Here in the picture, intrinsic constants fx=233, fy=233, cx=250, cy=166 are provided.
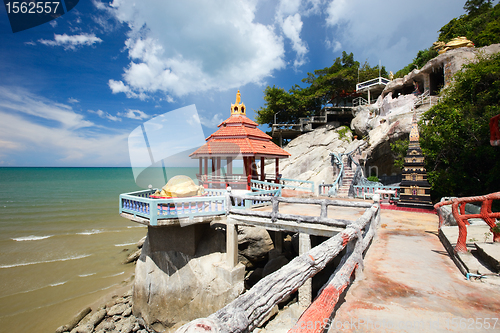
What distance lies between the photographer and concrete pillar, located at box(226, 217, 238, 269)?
9.16 meters

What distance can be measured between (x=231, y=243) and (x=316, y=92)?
31.8 metres

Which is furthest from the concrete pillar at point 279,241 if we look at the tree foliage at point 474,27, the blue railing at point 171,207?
the tree foliage at point 474,27

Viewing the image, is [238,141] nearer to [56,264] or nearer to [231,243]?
[231,243]

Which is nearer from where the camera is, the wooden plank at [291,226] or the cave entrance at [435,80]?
the wooden plank at [291,226]

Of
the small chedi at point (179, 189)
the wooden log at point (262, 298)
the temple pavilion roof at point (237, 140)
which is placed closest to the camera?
the wooden log at point (262, 298)

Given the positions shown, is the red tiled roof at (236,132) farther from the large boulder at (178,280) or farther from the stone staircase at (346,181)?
the stone staircase at (346,181)

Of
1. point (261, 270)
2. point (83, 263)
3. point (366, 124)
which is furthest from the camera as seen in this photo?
point (366, 124)

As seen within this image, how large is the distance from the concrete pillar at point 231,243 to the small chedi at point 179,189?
1906mm

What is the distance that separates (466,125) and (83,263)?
24.5 meters

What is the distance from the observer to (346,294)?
11.6ft

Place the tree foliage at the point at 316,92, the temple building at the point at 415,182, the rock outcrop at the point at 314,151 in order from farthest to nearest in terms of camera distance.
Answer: the tree foliage at the point at 316,92 < the rock outcrop at the point at 314,151 < the temple building at the point at 415,182

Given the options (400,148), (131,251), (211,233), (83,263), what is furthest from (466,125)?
(83,263)

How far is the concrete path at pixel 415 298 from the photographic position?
9.16ft

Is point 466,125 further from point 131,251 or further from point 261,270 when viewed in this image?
point 131,251
